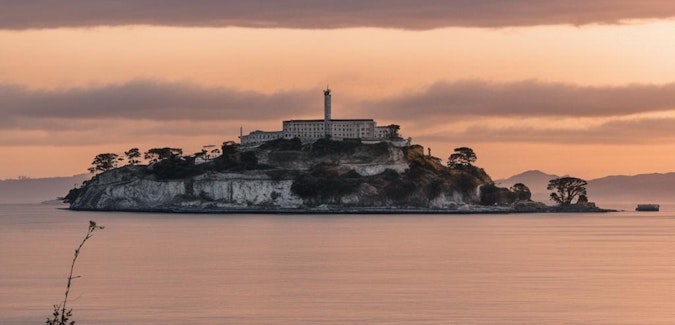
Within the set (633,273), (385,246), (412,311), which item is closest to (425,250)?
(385,246)

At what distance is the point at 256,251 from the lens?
11956 centimetres

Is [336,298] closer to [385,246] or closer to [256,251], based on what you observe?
[256,251]

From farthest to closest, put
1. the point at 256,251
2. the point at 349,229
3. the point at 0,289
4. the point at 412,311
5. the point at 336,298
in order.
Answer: the point at 349,229 → the point at 256,251 → the point at 0,289 → the point at 336,298 → the point at 412,311

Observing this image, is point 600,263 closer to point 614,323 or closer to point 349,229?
point 614,323

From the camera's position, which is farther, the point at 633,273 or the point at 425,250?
the point at 425,250

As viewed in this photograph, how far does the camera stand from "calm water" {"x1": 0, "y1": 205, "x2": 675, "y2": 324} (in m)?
63.7

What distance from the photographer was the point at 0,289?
77562 mm

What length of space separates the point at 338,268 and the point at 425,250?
90.0 ft

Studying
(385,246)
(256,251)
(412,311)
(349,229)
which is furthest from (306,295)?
(349,229)

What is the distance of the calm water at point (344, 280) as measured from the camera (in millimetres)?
63656

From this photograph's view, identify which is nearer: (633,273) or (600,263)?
(633,273)

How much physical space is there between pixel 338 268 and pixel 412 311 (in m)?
31.1

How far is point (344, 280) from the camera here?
83.8 m

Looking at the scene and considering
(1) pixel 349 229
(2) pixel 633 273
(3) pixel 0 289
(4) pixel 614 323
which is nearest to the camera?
(4) pixel 614 323
